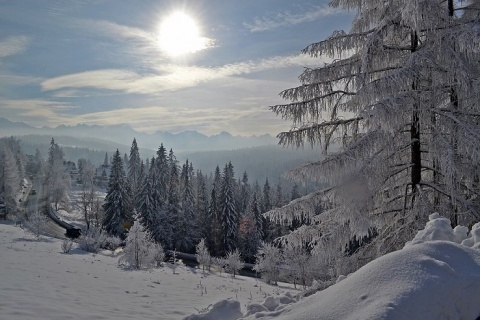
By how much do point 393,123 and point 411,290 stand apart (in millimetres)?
3189

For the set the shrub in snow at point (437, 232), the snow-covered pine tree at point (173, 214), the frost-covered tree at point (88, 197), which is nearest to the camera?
the shrub in snow at point (437, 232)

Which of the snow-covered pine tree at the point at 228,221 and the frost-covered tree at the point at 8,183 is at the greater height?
the frost-covered tree at the point at 8,183

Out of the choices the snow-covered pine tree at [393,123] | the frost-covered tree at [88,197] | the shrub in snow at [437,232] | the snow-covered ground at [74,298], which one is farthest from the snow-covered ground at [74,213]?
the shrub in snow at [437,232]

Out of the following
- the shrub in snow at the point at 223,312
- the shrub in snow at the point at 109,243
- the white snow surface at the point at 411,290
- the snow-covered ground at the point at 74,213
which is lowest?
the snow-covered ground at the point at 74,213

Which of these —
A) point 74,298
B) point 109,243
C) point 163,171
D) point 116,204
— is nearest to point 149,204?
point 116,204

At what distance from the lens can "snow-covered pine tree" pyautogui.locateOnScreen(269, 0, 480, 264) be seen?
5711 mm

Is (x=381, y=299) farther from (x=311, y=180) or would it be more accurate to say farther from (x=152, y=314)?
(x=152, y=314)

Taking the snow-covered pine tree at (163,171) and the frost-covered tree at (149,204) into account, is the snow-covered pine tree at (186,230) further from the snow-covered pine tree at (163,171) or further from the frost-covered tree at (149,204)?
the snow-covered pine tree at (163,171)

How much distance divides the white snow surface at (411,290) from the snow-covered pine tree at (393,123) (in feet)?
7.89

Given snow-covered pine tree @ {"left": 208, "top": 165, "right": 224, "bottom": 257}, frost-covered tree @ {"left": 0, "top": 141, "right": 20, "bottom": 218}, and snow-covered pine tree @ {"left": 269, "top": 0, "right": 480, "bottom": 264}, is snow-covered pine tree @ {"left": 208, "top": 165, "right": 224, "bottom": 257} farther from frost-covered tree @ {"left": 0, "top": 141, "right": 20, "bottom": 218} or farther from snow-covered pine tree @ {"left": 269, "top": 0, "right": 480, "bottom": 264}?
snow-covered pine tree @ {"left": 269, "top": 0, "right": 480, "bottom": 264}

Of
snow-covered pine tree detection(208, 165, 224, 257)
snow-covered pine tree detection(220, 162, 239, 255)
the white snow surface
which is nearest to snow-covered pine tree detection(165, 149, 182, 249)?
snow-covered pine tree detection(208, 165, 224, 257)

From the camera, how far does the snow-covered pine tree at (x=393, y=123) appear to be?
5.71 m

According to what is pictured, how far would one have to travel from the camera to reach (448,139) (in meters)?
6.25

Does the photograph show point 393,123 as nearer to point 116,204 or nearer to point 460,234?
point 460,234
